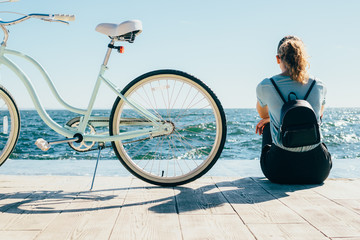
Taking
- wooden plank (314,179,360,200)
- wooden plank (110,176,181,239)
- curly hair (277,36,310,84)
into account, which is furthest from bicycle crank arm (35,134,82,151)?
wooden plank (314,179,360,200)

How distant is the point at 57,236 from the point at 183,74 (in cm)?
137

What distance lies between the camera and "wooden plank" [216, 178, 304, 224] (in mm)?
1812

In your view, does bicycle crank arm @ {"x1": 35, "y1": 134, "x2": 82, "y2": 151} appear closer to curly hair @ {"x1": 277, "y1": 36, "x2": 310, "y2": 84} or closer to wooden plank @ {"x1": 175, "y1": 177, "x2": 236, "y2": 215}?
wooden plank @ {"x1": 175, "y1": 177, "x2": 236, "y2": 215}

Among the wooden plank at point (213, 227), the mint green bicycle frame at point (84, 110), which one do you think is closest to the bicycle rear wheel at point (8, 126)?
the mint green bicycle frame at point (84, 110)

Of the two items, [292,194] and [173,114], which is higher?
[173,114]

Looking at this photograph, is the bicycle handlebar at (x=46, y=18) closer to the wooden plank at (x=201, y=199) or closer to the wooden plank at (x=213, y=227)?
the wooden plank at (x=201, y=199)

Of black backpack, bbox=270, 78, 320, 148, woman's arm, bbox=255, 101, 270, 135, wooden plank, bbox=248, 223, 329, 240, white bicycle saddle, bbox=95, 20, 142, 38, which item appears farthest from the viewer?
woman's arm, bbox=255, 101, 270, 135

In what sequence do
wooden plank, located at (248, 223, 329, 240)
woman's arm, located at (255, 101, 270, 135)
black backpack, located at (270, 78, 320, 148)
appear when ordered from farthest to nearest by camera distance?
woman's arm, located at (255, 101, 270, 135)
black backpack, located at (270, 78, 320, 148)
wooden plank, located at (248, 223, 329, 240)

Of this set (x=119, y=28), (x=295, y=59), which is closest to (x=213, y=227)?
(x=295, y=59)

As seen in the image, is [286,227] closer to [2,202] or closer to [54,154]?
[2,202]

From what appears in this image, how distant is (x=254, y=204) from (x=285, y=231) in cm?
45

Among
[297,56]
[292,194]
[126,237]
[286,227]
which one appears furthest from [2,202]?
A: [297,56]

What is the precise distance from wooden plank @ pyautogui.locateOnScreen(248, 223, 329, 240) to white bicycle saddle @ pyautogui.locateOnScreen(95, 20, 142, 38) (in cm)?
148

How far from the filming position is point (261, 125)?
8.71ft
